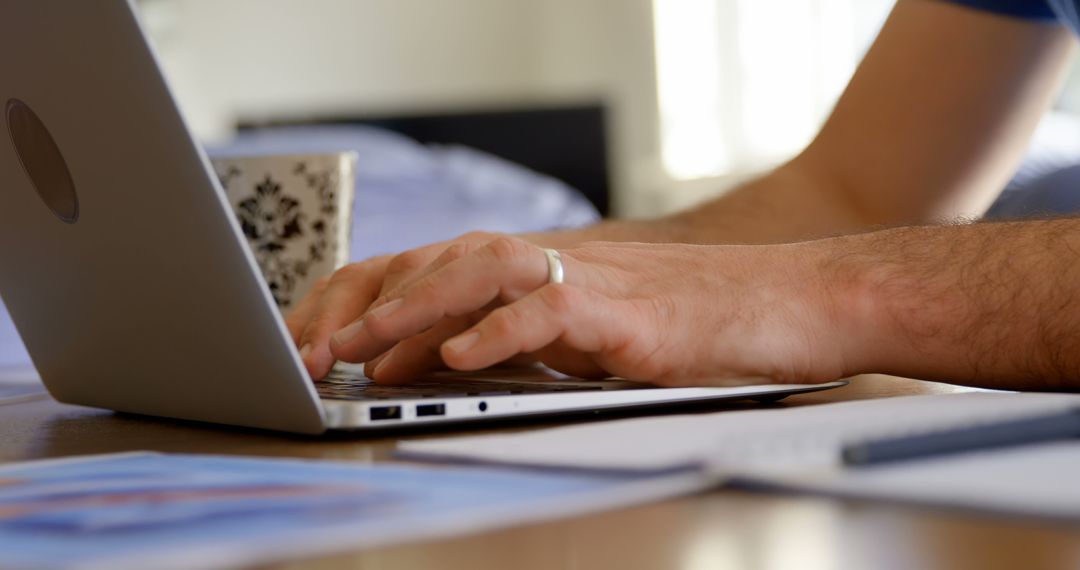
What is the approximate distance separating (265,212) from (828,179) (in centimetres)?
58

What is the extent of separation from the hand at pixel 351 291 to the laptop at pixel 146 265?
0.04 metres

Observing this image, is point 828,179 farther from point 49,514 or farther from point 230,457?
→ point 49,514

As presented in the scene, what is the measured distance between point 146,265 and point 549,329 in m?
0.18

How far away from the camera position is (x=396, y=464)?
1.30ft

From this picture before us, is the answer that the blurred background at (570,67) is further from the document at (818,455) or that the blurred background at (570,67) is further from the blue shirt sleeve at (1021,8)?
the document at (818,455)

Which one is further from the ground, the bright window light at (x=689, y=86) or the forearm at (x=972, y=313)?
the forearm at (x=972, y=313)

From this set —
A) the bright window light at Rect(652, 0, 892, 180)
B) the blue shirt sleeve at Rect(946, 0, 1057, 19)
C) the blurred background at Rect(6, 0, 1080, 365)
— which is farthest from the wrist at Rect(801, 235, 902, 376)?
the bright window light at Rect(652, 0, 892, 180)

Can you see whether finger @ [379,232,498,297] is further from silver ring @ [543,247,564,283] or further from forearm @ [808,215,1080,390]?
forearm @ [808,215,1080,390]

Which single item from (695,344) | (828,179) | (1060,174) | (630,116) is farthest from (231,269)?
(630,116)

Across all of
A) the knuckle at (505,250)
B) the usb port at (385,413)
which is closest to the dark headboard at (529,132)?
the knuckle at (505,250)

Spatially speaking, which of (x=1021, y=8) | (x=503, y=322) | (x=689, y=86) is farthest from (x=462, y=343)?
(x=689, y=86)

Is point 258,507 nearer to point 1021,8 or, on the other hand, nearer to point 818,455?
point 818,455

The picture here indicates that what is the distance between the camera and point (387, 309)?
57cm

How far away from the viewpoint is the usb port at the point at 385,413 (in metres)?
0.48
